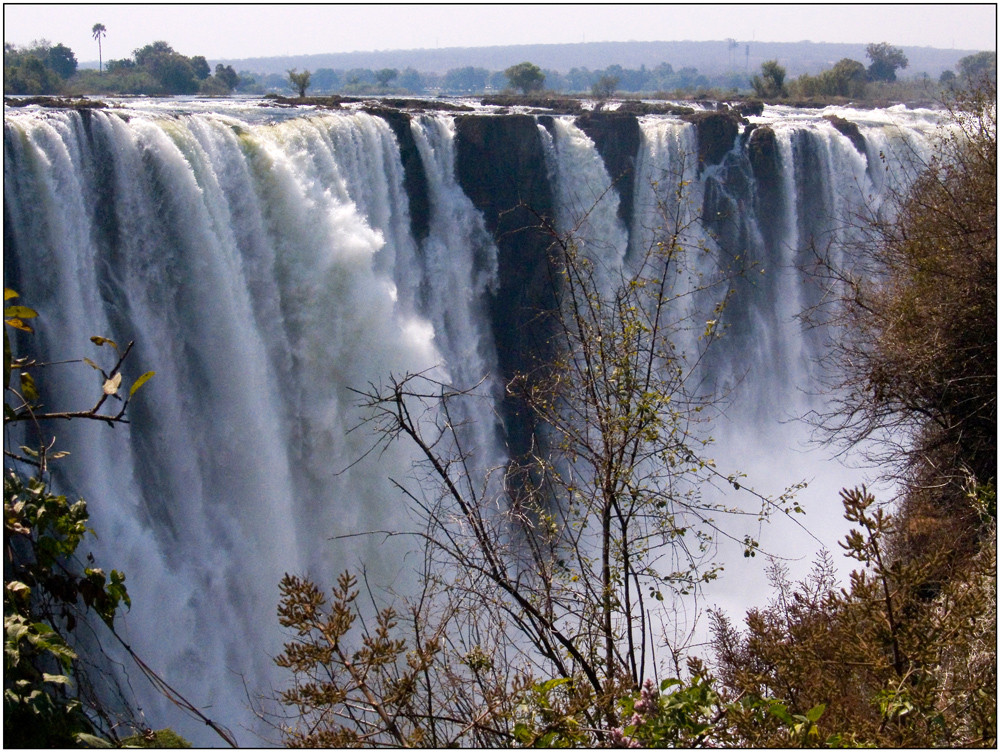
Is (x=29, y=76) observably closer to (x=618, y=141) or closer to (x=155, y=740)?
(x=618, y=141)

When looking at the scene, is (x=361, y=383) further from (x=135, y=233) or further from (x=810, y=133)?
(x=810, y=133)

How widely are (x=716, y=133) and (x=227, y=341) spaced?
12018 mm

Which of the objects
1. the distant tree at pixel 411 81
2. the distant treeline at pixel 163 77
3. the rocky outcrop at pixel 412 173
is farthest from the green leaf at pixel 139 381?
the distant tree at pixel 411 81

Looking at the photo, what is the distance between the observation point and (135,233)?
10.6 metres

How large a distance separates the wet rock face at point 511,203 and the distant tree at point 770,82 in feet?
68.4

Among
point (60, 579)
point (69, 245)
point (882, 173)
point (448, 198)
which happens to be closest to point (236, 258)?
point (69, 245)

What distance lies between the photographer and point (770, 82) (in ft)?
118

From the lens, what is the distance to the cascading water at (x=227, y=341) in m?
9.63

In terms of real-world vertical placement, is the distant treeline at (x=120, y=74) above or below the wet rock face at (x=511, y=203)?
above

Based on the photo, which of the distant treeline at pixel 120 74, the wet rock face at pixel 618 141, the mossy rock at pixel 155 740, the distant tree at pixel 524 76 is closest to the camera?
the mossy rock at pixel 155 740

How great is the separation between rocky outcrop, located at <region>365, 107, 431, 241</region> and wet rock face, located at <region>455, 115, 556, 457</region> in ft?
3.36

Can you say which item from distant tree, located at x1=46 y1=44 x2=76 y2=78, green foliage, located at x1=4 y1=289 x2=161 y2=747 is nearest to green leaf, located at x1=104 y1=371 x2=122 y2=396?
green foliage, located at x1=4 y1=289 x2=161 y2=747

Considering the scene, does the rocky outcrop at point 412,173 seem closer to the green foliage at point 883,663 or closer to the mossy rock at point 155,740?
the green foliage at point 883,663

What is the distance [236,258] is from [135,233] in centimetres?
113
